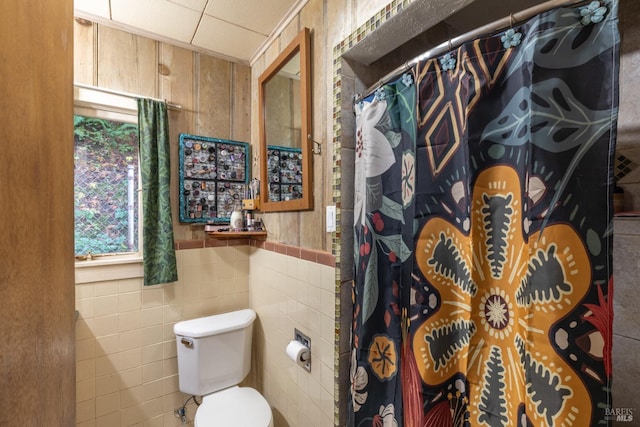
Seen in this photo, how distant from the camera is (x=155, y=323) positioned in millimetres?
1698

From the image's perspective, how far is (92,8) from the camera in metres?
1.45

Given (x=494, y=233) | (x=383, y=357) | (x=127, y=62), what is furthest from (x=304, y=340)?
(x=127, y=62)

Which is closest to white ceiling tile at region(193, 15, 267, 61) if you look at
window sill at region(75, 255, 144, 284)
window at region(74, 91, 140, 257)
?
window at region(74, 91, 140, 257)

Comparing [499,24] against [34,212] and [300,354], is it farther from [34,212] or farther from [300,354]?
[300,354]

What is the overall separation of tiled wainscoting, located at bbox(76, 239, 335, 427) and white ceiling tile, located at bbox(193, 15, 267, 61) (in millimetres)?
1358

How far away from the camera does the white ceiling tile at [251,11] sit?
1.41 m

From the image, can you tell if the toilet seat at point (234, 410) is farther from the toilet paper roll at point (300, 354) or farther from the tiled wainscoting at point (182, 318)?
the toilet paper roll at point (300, 354)

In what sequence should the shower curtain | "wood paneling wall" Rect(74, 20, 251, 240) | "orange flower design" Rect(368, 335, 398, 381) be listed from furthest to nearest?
1. "wood paneling wall" Rect(74, 20, 251, 240)
2. "orange flower design" Rect(368, 335, 398, 381)
3. the shower curtain

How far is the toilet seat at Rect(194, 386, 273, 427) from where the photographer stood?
4.53 ft

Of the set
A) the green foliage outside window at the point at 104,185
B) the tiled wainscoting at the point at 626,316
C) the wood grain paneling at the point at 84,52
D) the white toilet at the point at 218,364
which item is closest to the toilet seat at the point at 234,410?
the white toilet at the point at 218,364

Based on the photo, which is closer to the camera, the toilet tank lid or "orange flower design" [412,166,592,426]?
"orange flower design" [412,166,592,426]

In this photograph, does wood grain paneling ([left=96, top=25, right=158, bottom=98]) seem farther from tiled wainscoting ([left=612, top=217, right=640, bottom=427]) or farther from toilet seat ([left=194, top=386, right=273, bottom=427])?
tiled wainscoting ([left=612, top=217, right=640, bottom=427])

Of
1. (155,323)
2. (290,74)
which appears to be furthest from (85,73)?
(155,323)

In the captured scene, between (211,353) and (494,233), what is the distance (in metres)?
1.69
